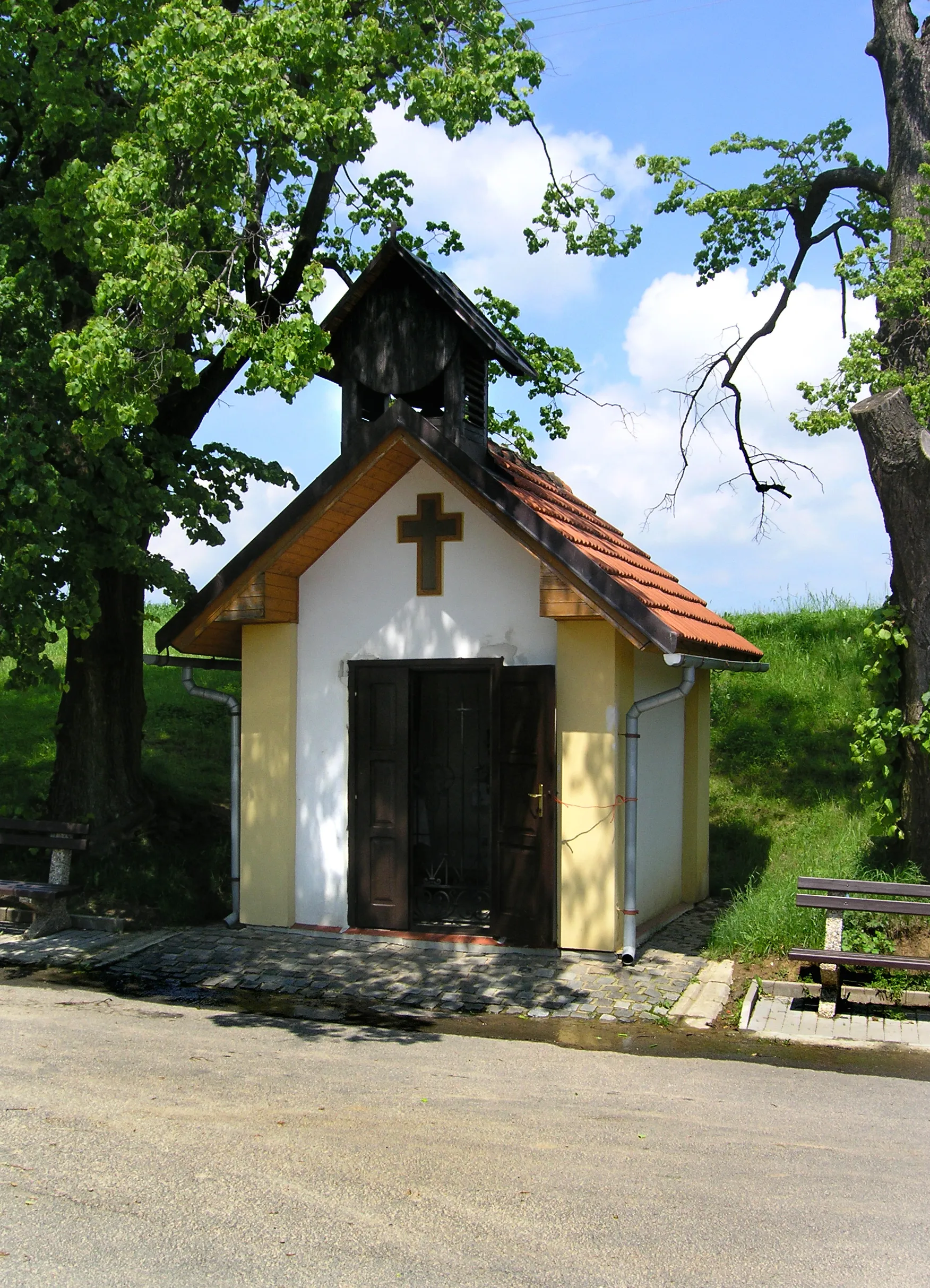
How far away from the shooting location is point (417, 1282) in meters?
3.96

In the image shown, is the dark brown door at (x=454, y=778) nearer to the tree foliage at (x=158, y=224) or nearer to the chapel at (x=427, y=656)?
the chapel at (x=427, y=656)

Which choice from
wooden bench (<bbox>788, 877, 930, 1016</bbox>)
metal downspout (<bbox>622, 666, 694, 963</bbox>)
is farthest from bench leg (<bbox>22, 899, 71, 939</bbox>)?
wooden bench (<bbox>788, 877, 930, 1016</bbox>)

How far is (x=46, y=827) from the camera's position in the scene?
36.0ft

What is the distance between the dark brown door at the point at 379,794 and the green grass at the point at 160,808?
2.08 metres

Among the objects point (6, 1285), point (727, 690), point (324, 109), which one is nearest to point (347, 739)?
point (324, 109)

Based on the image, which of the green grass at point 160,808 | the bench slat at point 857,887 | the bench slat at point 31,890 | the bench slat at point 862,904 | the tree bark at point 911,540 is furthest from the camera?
the green grass at point 160,808

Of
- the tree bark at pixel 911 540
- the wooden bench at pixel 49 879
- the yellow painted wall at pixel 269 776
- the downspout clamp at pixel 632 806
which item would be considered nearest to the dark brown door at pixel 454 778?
the yellow painted wall at pixel 269 776

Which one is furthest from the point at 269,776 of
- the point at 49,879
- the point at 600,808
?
the point at 600,808

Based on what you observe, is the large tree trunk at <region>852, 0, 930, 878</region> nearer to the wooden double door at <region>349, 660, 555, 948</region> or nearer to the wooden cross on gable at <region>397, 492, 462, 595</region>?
the wooden double door at <region>349, 660, 555, 948</region>

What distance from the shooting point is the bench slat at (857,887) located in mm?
8141

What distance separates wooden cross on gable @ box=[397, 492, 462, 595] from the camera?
10.3 metres

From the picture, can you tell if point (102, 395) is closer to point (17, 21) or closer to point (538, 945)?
point (17, 21)

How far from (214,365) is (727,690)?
946 centimetres

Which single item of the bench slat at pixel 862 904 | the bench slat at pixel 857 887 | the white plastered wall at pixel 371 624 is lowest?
the bench slat at pixel 862 904
